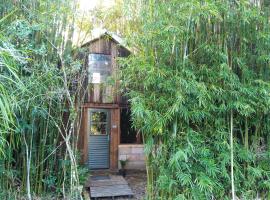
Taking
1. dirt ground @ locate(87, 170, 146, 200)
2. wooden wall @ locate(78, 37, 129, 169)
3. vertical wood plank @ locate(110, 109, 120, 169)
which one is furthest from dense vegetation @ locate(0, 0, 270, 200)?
vertical wood plank @ locate(110, 109, 120, 169)

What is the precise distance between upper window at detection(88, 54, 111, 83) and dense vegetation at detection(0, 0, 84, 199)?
195 centimetres

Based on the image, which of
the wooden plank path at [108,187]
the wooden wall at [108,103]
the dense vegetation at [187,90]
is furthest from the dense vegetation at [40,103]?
the wooden wall at [108,103]

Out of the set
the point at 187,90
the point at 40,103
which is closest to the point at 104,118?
the point at 40,103

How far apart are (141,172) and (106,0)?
3943 mm

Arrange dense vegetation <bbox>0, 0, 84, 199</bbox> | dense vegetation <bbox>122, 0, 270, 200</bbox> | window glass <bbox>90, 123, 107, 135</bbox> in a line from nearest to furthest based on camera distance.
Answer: dense vegetation <bbox>122, 0, 270, 200</bbox>, dense vegetation <bbox>0, 0, 84, 199</bbox>, window glass <bbox>90, 123, 107, 135</bbox>

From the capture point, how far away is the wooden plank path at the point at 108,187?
461 centimetres

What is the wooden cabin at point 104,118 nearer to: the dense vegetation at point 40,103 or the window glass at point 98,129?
the window glass at point 98,129

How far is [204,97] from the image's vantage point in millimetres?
3186

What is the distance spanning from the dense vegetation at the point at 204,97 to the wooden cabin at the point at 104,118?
294 cm

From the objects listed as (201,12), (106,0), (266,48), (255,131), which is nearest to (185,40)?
(201,12)

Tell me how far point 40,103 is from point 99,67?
2.92m

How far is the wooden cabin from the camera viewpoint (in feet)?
21.2

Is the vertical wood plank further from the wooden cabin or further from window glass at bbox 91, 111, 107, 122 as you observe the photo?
window glass at bbox 91, 111, 107, 122

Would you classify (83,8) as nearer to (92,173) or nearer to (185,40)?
(185,40)
